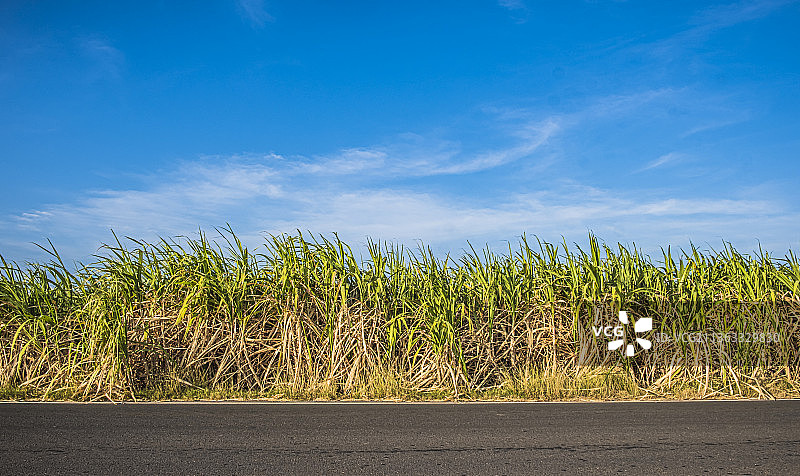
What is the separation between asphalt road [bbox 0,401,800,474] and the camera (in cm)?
504

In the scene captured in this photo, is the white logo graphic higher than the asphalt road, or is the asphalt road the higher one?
the white logo graphic

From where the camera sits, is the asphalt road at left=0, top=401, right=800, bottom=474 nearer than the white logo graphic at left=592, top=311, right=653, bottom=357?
Yes

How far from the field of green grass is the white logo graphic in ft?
0.27

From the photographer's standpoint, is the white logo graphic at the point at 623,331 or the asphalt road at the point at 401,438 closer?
the asphalt road at the point at 401,438

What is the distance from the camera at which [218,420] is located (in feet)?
22.7

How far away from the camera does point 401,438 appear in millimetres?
5895

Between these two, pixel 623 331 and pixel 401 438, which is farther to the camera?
pixel 623 331

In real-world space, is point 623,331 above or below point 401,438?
above

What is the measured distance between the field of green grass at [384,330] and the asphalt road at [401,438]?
1.04 m

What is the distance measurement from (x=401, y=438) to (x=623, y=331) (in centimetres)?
481

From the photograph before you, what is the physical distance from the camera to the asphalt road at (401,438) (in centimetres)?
504

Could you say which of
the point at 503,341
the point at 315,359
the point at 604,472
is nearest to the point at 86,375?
the point at 315,359

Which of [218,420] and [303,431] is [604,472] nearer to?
[303,431]

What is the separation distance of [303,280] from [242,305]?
91 cm
